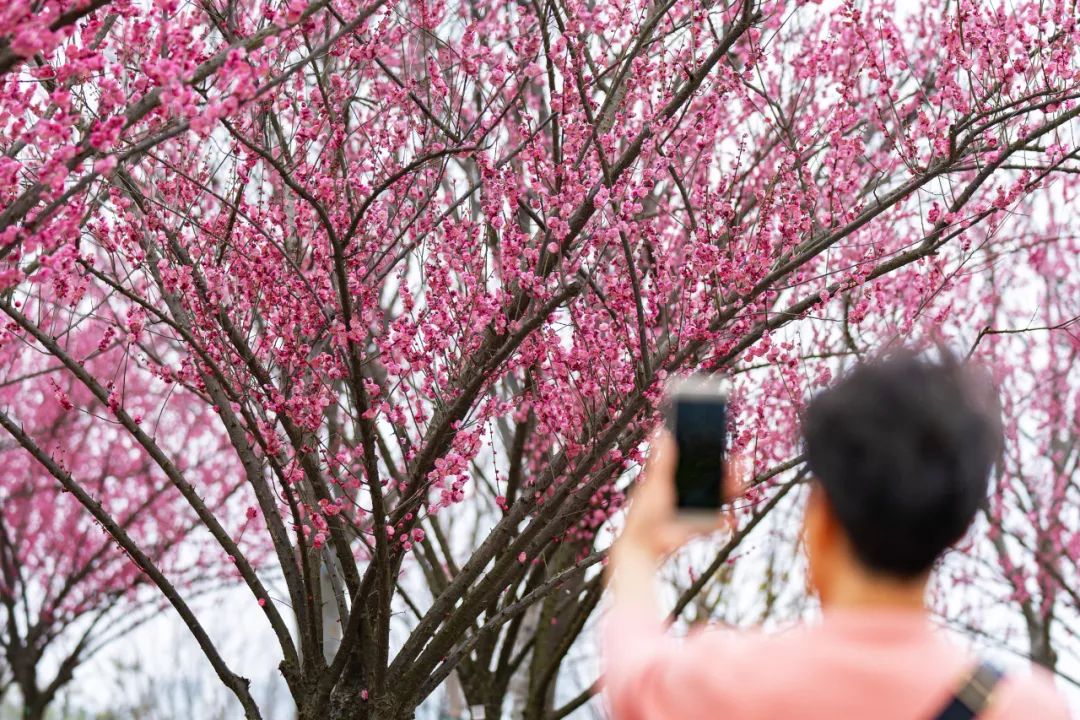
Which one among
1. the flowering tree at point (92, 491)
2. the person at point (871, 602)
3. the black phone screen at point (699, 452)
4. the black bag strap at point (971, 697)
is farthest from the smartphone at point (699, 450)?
the flowering tree at point (92, 491)

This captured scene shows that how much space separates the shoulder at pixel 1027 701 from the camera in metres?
1.37

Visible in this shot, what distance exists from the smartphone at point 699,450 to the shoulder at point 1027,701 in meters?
0.42

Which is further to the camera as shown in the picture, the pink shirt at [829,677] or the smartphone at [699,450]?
the smartphone at [699,450]

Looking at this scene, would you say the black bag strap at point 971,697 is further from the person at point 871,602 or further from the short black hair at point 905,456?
the short black hair at point 905,456

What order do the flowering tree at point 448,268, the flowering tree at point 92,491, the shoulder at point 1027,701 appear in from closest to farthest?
the shoulder at point 1027,701 < the flowering tree at point 448,268 < the flowering tree at point 92,491

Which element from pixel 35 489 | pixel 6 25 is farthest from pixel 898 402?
pixel 35 489

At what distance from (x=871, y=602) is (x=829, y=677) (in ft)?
0.40

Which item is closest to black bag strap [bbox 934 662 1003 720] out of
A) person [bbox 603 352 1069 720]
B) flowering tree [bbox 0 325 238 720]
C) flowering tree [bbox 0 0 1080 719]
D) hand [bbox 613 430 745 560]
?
person [bbox 603 352 1069 720]

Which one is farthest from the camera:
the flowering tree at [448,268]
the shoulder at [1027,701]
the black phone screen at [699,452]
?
the flowering tree at [448,268]

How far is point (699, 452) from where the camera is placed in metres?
1.54

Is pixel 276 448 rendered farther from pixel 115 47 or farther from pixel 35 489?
pixel 35 489

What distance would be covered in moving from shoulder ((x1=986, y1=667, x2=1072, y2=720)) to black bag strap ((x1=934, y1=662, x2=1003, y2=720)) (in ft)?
0.03

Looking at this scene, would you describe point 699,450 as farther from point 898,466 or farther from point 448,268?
point 448,268

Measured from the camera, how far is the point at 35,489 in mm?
12617
